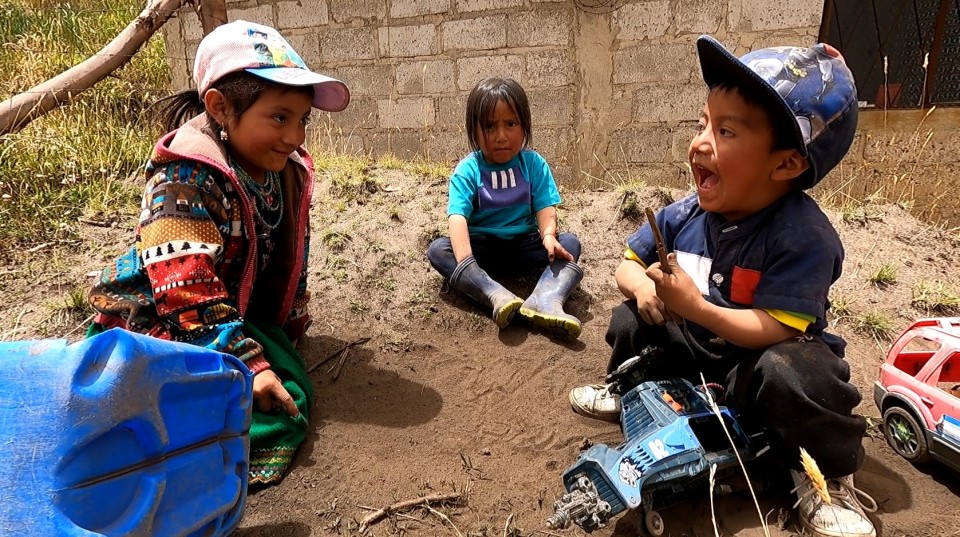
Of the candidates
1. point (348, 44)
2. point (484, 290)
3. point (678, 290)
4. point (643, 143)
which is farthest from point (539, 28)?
point (678, 290)

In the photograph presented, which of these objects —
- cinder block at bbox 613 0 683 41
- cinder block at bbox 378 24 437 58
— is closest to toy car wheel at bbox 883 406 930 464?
cinder block at bbox 613 0 683 41

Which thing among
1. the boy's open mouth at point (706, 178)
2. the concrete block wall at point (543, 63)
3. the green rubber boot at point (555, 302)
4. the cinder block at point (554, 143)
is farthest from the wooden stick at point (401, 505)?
the cinder block at point (554, 143)

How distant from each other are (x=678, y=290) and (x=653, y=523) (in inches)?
24.6

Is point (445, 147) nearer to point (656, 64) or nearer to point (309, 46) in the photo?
point (309, 46)

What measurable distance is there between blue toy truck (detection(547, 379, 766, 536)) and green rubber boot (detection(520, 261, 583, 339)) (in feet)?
2.91

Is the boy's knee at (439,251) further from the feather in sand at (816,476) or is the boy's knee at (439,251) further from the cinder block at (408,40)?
the cinder block at (408,40)

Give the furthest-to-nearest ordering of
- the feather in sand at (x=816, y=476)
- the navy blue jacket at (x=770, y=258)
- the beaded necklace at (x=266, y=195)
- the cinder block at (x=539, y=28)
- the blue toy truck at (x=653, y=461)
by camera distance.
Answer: the cinder block at (x=539, y=28), the beaded necklace at (x=266, y=195), the navy blue jacket at (x=770, y=258), the blue toy truck at (x=653, y=461), the feather in sand at (x=816, y=476)

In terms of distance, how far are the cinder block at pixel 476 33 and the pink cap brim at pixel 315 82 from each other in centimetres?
367

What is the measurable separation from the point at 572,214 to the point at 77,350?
306 centimetres

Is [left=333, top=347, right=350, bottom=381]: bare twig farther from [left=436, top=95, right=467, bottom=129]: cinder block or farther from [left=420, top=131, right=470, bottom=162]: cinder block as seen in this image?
[left=436, top=95, right=467, bottom=129]: cinder block

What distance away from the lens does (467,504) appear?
1731 millimetres

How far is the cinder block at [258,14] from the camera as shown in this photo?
612cm

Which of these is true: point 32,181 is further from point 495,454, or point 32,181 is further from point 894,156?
point 894,156

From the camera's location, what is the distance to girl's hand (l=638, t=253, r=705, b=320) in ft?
5.10
